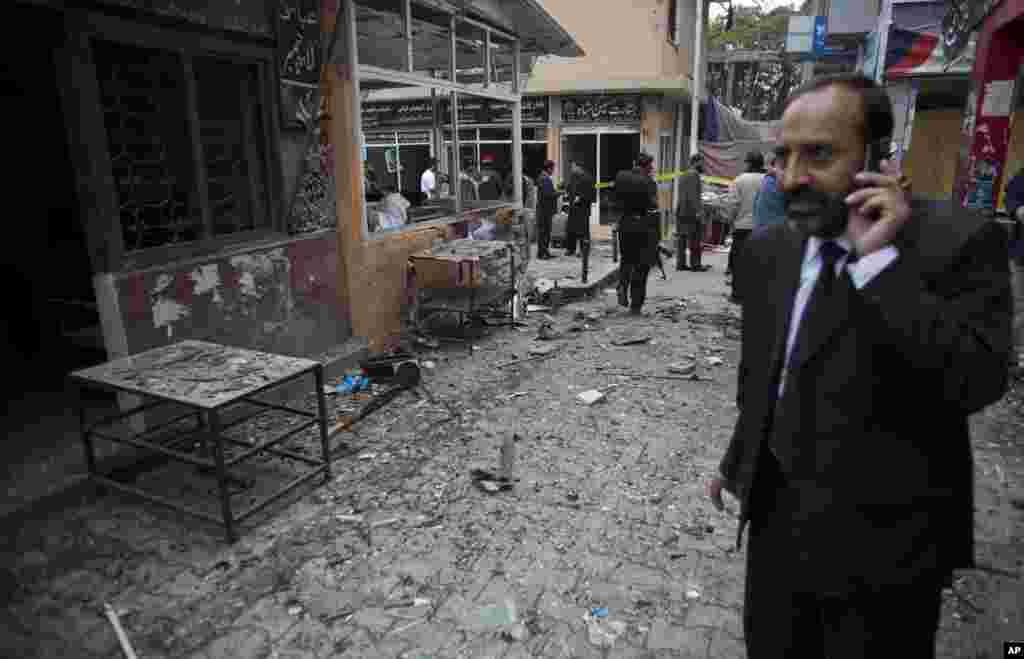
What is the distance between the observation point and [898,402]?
1.42 m

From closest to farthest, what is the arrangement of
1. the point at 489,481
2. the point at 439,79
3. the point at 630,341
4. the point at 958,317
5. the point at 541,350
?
1. the point at 958,317
2. the point at 489,481
3. the point at 541,350
4. the point at 630,341
5. the point at 439,79

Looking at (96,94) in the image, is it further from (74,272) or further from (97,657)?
(97,657)

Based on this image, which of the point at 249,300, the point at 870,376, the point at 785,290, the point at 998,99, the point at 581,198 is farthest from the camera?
the point at 581,198

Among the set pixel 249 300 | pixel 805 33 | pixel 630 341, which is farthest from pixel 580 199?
pixel 805 33

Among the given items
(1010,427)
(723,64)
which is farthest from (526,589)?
(723,64)

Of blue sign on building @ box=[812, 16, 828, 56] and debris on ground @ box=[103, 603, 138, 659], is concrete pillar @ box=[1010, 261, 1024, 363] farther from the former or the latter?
blue sign on building @ box=[812, 16, 828, 56]

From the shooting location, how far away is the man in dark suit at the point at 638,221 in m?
8.63

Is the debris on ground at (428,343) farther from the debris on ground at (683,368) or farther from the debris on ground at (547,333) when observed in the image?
the debris on ground at (683,368)

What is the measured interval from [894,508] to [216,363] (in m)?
3.77

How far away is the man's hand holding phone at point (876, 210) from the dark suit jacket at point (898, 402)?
71mm

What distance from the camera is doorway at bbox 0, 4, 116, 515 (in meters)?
4.18

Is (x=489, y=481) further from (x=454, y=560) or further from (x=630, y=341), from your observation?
(x=630, y=341)

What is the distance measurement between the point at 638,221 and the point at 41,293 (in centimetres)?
690

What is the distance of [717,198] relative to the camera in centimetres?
1560
